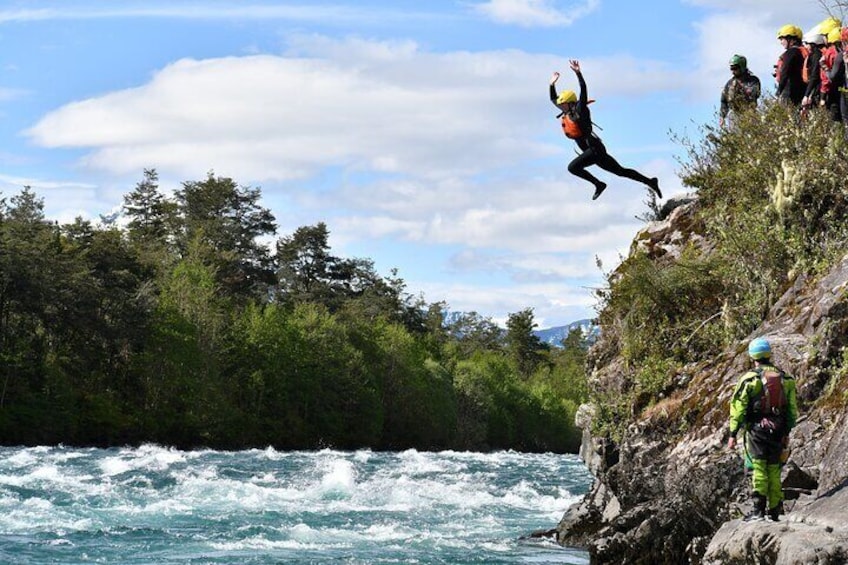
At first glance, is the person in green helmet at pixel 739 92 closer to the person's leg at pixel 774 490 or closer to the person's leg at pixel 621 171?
the person's leg at pixel 621 171

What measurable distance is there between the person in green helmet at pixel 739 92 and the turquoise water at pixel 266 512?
720 cm

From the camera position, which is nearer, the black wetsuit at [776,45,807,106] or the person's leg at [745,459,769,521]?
the person's leg at [745,459,769,521]

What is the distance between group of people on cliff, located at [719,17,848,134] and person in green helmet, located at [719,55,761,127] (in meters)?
0.34

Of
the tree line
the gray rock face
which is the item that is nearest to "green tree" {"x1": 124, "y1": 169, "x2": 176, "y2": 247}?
the tree line

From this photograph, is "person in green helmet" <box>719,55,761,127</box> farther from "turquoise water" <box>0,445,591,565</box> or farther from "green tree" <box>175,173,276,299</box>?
"green tree" <box>175,173,276,299</box>

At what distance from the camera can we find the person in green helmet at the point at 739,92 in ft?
56.7

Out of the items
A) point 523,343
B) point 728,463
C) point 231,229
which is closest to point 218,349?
point 231,229

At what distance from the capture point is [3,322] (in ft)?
174

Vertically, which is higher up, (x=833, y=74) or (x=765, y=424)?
(x=833, y=74)

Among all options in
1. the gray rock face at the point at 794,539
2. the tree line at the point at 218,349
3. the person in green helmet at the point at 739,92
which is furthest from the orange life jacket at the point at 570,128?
the tree line at the point at 218,349

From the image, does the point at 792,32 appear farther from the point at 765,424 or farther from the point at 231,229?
the point at 231,229

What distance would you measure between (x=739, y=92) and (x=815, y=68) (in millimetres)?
2733

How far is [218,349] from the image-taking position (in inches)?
2589

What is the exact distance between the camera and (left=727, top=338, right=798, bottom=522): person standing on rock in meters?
10.1
